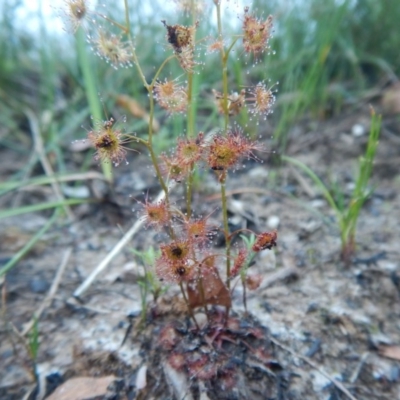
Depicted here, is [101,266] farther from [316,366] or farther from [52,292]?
[316,366]

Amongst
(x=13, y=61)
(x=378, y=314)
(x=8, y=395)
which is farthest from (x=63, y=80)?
(x=378, y=314)

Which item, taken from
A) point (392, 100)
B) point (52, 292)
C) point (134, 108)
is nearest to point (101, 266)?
point (52, 292)

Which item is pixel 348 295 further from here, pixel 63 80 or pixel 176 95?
Result: pixel 63 80

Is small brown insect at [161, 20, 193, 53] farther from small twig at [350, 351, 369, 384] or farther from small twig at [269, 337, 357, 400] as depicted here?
small twig at [350, 351, 369, 384]

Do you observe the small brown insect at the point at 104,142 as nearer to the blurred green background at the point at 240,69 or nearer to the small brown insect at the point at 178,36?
the small brown insect at the point at 178,36

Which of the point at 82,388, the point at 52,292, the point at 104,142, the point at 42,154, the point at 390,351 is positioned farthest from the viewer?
the point at 42,154

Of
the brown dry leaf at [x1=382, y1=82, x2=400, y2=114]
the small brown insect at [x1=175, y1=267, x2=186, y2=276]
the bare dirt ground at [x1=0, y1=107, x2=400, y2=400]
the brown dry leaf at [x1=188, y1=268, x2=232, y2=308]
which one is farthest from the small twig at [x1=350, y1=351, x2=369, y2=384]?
the brown dry leaf at [x1=382, y1=82, x2=400, y2=114]

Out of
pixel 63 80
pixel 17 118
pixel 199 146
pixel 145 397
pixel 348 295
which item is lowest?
pixel 145 397
